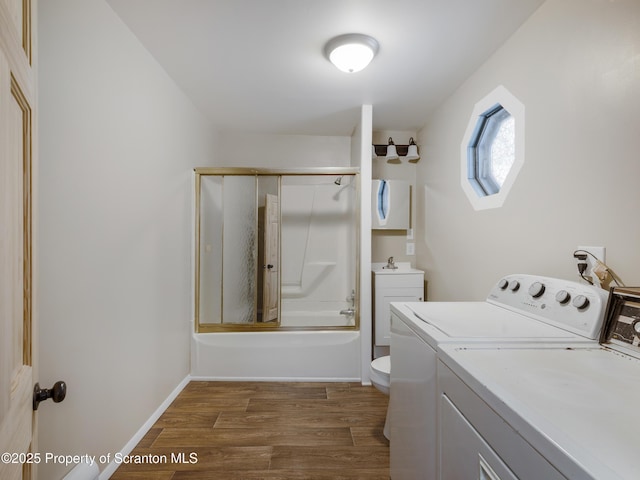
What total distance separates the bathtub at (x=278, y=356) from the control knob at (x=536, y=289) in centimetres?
156

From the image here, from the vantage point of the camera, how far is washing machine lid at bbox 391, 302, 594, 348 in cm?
97

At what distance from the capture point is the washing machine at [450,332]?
97cm

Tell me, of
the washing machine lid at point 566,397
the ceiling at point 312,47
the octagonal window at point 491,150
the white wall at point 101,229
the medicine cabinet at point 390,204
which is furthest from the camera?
the medicine cabinet at point 390,204

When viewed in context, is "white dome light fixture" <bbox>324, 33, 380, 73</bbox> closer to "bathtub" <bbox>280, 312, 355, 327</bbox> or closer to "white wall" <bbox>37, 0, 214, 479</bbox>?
"white wall" <bbox>37, 0, 214, 479</bbox>

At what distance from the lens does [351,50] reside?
1.74 m

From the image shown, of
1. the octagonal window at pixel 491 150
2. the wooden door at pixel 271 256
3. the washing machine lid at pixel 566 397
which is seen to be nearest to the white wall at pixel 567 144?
the octagonal window at pixel 491 150

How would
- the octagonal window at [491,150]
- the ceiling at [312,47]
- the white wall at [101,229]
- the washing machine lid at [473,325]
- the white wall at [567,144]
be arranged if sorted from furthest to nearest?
the octagonal window at [491,150] → the ceiling at [312,47] → the white wall at [101,229] → the white wall at [567,144] → the washing machine lid at [473,325]

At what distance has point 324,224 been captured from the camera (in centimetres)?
306

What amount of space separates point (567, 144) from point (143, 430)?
2682 millimetres

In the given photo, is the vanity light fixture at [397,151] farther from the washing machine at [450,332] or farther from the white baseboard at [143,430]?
the white baseboard at [143,430]

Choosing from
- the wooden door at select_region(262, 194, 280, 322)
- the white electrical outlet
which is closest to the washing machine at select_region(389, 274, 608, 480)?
the white electrical outlet

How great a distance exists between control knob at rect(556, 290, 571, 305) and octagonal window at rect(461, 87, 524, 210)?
2.48 feet

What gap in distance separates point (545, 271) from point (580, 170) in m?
0.47

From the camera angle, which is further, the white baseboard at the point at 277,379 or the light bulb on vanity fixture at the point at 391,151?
the light bulb on vanity fixture at the point at 391,151
